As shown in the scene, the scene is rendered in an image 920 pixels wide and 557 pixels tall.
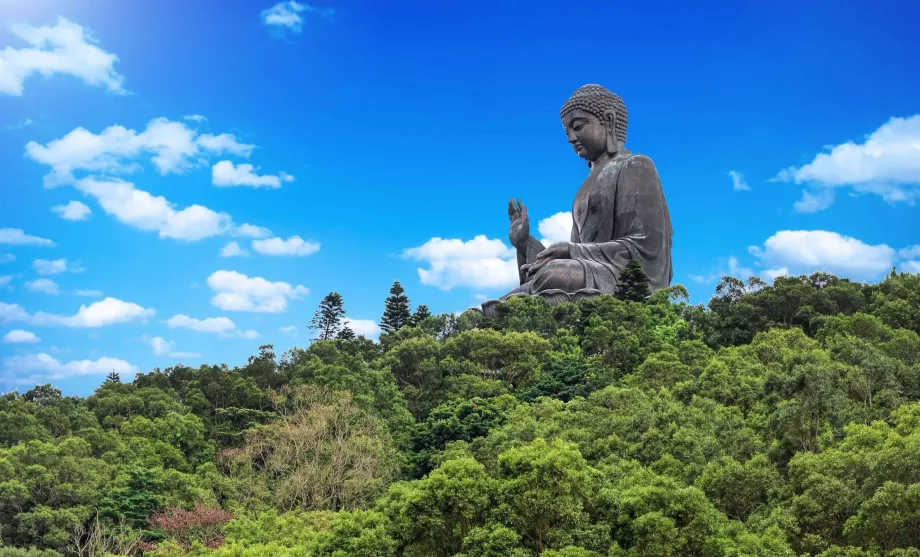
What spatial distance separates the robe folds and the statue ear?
0.32m

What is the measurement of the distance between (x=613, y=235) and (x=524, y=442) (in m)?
15.6

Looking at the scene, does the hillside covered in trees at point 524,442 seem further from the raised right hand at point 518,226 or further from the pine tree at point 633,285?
the raised right hand at point 518,226

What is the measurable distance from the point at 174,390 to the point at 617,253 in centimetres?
1256

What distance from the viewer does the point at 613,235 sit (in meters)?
28.4

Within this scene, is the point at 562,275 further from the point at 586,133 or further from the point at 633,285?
the point at 586,133

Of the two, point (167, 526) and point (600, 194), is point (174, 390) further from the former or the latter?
point (600, 194)

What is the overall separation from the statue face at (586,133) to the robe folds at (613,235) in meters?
0.58

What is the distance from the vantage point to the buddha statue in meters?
26.3

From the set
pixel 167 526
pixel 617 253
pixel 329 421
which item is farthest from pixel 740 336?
pixel 167 526

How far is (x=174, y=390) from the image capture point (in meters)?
24.0

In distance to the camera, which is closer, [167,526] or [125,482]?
[167,526]

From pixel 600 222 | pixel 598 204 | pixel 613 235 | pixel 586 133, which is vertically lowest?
pixel 613 235

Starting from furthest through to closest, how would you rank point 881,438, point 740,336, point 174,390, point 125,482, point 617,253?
1. point 617,253
2. point 174,390
3. point 740,336
4. point 125,482
5. point 881,438

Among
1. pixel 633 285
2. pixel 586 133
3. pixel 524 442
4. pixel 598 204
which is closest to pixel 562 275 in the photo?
pixel 633 285
